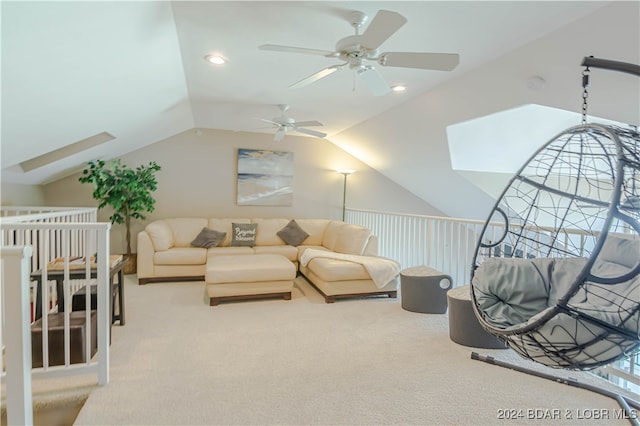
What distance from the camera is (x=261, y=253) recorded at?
4.60 m

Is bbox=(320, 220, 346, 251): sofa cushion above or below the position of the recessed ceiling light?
below

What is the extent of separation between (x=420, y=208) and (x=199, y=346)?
5054mm

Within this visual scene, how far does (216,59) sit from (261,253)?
2626 mm

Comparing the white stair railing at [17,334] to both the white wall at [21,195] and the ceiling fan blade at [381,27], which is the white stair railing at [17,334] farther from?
the white wall at [21,195]

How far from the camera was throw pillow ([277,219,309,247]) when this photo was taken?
5.20 metres

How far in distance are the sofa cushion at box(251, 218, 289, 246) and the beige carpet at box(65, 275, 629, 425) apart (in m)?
2.10

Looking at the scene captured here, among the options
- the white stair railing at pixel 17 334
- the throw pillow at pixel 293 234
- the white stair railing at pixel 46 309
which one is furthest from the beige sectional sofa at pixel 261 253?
the white stair railing at pixel 17 334

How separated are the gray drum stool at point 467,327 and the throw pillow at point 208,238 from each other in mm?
3384

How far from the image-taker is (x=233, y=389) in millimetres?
1940

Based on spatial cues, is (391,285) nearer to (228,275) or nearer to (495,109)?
(228,275)

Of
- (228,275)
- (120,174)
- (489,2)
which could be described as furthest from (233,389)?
(120,174)

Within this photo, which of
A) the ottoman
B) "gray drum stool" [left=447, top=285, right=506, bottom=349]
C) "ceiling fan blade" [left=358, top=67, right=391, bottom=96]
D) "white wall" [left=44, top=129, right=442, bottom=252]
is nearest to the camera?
"ceiling fan blade" [left=358, top=67, right=391, bottom=96]

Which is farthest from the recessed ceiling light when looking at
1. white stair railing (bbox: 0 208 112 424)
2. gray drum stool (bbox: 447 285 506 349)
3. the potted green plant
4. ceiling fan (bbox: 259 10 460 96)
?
gray drum stool (bbox: 447 285 506 349)

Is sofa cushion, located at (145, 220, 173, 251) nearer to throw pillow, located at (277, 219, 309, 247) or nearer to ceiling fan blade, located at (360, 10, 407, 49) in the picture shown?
throw pillow, located at (277, 219, 309, 247)
